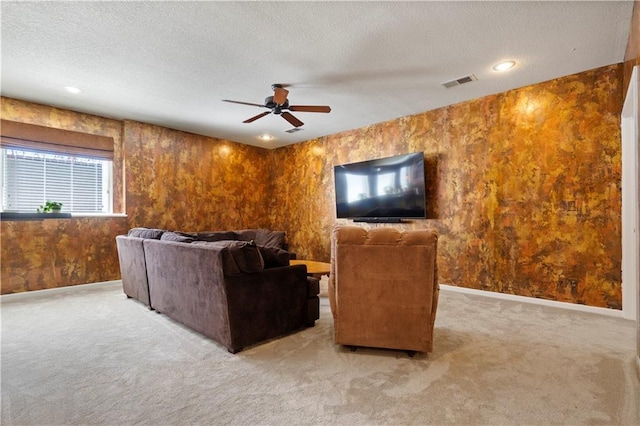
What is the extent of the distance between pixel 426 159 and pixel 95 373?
4565 millimetres

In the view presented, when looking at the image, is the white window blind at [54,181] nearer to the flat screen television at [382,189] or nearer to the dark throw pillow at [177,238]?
the dark throw pillow at [177,238]

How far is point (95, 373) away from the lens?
207 centimetres

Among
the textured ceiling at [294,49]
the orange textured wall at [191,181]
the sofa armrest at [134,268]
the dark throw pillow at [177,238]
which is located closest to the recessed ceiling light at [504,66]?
the textured ceiling at [294,49]

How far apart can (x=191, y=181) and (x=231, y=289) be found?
162 inches

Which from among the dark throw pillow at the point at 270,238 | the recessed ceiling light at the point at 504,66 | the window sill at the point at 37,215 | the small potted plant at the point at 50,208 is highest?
the recessed ceiling light at the point at 504,66

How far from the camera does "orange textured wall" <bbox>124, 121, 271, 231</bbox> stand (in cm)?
511

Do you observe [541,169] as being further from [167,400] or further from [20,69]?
[20,69]

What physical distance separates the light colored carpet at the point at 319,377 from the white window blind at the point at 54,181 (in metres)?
1.99

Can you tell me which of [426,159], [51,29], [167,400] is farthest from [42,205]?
[426,159]

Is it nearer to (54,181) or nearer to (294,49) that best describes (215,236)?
(54,181)

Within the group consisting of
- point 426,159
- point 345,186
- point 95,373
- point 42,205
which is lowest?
point 95,373

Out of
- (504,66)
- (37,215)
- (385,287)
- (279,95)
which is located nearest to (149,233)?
(37,215)

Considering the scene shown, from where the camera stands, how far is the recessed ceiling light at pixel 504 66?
3201 millimetres

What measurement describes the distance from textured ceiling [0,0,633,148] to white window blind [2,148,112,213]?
0.82 metres
